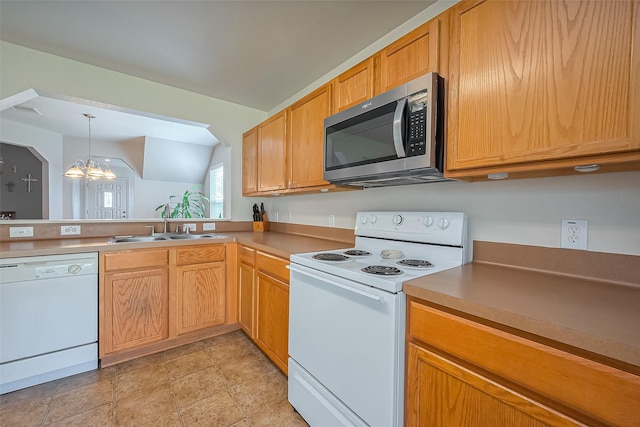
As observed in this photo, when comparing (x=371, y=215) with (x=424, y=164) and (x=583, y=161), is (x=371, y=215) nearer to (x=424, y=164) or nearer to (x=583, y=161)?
(x=424, y=164)

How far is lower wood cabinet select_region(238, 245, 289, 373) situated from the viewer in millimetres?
1706

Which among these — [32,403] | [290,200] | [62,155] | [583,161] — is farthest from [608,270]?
[62,155]

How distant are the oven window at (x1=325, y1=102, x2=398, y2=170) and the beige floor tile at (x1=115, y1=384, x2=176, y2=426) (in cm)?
175

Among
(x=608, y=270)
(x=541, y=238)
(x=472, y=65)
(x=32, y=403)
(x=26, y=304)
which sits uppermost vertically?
(x=472, y=65)

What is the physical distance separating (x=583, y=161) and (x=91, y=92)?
126 inches

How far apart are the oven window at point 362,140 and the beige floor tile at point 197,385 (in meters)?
1.62

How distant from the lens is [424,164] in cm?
117

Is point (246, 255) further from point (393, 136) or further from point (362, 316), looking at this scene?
point (393, 136)

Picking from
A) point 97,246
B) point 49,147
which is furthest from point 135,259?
point 49,147

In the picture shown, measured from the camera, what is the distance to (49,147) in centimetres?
435

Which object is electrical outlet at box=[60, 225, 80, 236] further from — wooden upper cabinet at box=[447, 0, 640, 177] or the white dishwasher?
wooden upper cabinet at box=[447, 0, 640, 177]

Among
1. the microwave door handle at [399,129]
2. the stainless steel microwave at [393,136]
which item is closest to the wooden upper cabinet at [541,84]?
the stainless steel microwave at [393,136]

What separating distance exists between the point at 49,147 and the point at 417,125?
590 centimetres

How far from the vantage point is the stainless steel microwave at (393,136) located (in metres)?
1.16
